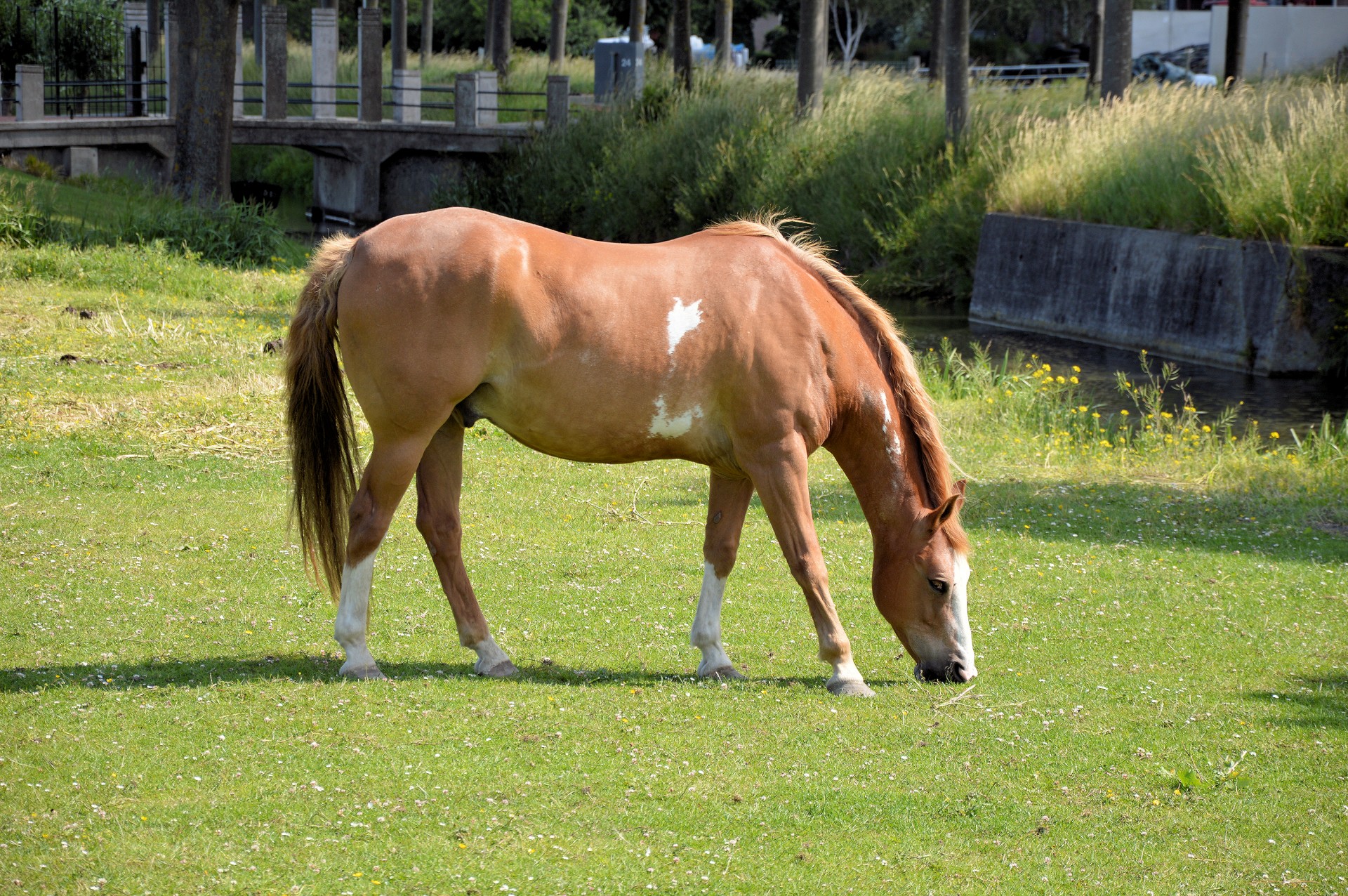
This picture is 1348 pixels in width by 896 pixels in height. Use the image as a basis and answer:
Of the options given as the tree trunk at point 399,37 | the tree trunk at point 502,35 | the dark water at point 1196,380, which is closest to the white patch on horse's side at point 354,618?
the dark water at point 1196,380

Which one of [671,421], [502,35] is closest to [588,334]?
[671,421]

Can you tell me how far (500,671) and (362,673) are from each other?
0.65 metres

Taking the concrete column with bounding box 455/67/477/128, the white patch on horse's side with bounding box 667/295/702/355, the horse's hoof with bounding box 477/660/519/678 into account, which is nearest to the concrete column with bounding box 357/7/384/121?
the concrete column with bounding box 455/67/477/128

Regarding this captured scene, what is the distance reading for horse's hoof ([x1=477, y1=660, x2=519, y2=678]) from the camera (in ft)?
21.4

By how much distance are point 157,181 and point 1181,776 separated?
3204 centimetres

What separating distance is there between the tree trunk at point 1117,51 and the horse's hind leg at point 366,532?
2147 centimetres

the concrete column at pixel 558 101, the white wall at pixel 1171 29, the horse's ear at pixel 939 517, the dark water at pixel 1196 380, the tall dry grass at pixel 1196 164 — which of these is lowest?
the dark water at pixel 1196 380

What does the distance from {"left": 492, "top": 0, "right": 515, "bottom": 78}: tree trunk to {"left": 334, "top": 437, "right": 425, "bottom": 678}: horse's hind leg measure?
3964 cm

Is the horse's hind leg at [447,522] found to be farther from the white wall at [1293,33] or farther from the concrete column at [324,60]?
the white wall at [1293,33]

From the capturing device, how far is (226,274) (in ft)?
68.7

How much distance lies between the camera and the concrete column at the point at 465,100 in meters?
39.2

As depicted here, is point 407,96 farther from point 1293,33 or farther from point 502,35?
point 1293,33

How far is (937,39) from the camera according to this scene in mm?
38781

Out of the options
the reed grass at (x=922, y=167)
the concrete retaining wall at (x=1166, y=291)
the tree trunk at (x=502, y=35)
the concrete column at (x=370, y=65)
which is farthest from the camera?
the tree trunk at (x=502, y=35)
